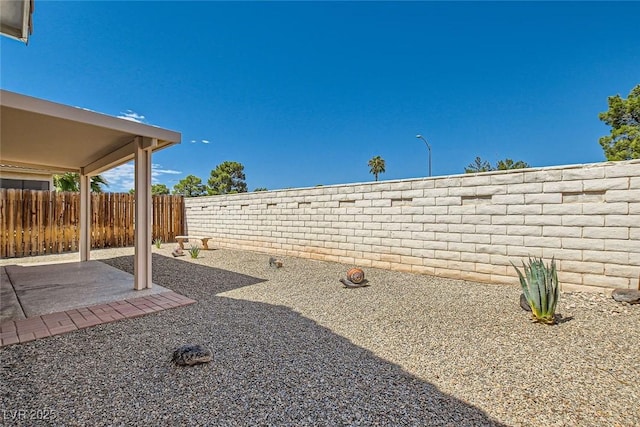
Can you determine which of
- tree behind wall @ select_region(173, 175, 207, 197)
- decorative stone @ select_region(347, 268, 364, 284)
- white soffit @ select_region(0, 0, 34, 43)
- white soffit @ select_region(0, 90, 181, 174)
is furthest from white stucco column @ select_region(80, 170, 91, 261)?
tree behind wall @ select_region(173, 175, 207, 197)

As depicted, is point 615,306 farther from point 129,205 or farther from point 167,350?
point 129,205

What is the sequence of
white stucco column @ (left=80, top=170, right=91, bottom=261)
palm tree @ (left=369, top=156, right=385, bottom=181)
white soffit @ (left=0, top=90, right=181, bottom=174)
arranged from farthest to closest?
palm tree @ (left=369, top=156, right=385, bottom=181)
white stucco column @ (left=80, top=170, right=91, bottom=261)
white soffit @ (left=0, top=90, right=181, bottom=174)

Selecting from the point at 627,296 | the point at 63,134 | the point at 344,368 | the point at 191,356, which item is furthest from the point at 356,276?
the point at 63,134

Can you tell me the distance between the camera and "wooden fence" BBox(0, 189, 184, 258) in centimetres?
836

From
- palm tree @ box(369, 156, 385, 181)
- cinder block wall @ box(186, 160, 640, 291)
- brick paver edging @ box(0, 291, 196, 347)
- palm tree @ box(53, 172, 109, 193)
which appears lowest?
brick paver edging @ box(0, 291, 196, 347)

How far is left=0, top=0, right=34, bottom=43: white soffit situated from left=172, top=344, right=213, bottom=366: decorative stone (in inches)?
188

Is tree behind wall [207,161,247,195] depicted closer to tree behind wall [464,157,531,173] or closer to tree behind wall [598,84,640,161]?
tree behind wall [464,157,531,173]

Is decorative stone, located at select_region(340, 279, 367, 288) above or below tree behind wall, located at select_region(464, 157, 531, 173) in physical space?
below

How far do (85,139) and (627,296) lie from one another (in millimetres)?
8090

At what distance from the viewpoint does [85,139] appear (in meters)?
4.55

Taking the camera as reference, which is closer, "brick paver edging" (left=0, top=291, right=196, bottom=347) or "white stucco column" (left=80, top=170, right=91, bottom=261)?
"brick paver edging" (left=0, top=291, right=196, bottom=347)

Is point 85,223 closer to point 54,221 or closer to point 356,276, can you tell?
point 54,221

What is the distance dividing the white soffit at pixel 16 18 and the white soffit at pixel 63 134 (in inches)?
54.4

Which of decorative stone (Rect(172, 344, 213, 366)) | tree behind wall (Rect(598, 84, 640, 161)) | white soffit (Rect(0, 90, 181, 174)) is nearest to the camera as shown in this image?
decorative stone (Rect(172, 344, 213, 366))
